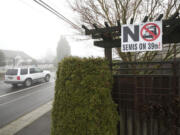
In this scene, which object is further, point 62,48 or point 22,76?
point 62,48

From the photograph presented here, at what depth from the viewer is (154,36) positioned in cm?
228

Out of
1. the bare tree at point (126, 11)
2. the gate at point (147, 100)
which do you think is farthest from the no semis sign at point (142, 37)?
the bare tree at point (126, 11)

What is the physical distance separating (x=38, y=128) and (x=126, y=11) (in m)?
5.11

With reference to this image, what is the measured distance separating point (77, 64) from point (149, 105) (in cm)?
175

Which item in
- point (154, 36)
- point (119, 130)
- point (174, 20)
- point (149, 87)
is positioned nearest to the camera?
point (174, 20)

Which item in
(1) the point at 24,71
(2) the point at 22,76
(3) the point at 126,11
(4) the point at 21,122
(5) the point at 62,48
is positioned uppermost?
(5) the point at 62,48

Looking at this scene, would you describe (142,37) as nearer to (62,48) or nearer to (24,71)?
(24,71)

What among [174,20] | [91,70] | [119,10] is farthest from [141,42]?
[119,10]

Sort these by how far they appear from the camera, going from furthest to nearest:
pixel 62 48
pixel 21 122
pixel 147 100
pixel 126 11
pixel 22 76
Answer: pixel 62 48, pixel 22 76, pixel 21 122, pixel 126 11, pixel 147 100

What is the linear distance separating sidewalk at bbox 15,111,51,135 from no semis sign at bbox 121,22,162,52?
3503 millimetres

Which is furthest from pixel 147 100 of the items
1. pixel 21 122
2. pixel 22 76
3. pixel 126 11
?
pixel 22 76

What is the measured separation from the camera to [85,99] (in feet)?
7.39

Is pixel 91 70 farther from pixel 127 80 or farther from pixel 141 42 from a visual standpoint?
pixel 141 42

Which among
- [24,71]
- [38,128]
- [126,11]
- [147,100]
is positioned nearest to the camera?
[147,100]
